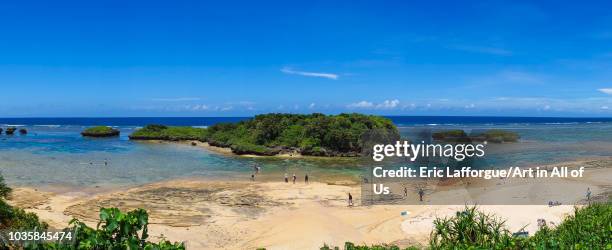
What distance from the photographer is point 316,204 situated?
28.5 m

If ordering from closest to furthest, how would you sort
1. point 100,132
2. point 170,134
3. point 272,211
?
1. point 272,211
2. point 170,134
3. point 100,132

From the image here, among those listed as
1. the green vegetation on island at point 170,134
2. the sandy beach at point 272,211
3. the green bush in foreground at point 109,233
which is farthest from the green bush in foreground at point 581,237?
the green vegetation on island at point 170,134

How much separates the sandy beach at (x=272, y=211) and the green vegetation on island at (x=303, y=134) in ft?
75.9

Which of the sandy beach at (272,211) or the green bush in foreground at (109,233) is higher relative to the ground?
the green bush in foreground at (109,233)

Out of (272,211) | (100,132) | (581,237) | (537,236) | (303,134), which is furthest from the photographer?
(100,132)

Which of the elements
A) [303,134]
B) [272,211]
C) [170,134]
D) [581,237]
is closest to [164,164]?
[303,134]

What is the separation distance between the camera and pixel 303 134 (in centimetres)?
6191

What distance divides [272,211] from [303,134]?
117ft

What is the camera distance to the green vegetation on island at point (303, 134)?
192 feet

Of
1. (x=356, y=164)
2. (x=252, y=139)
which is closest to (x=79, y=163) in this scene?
(x=252, y=139)

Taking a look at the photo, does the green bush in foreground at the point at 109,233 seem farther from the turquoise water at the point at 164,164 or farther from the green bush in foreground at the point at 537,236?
the turquoise water at the point at 164,164

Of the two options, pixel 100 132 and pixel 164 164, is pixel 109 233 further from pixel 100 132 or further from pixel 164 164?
pixel 100 132

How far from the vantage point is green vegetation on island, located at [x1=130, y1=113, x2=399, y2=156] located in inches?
2303

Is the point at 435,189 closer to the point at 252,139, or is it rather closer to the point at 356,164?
the point at 356,164
